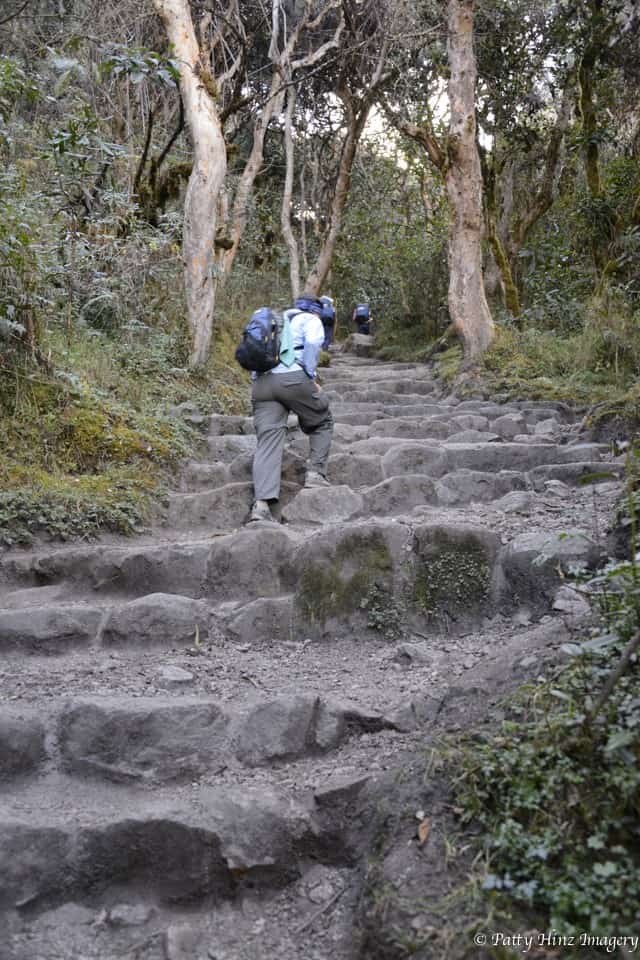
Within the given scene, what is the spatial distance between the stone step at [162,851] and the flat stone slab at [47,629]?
4.06 feet

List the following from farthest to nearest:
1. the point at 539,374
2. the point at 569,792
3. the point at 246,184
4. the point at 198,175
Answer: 1. the point at 246,184
2. the point at 198,175
3. the point at 539,374
4. the point at 569,792

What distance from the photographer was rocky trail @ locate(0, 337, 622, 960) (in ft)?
9.25

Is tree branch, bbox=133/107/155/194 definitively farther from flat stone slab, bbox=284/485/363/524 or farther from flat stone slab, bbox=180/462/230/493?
flat stone slab, bbox=284/485/363/524

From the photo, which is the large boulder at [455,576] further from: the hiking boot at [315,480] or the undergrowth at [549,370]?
the undergrowth at [549,370]

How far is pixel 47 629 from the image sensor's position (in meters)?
4.11

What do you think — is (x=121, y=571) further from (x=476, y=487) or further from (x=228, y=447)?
(x=476, y=487)

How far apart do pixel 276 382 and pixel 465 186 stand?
5.83m

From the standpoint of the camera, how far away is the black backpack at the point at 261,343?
17.6 feet

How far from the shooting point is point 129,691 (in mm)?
3656

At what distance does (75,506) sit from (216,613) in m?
1.40

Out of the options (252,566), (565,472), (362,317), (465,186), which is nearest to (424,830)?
(252,566)

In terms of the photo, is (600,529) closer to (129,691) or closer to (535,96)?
(129,691)

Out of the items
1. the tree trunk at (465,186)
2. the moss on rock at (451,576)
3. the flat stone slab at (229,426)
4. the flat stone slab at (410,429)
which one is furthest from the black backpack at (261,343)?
the tree trunk at (465,186)

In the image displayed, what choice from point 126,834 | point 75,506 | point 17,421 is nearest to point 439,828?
point 126,834
